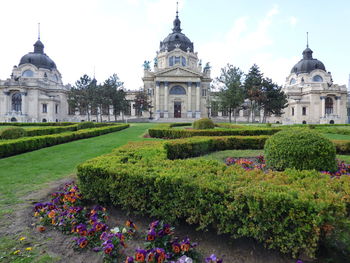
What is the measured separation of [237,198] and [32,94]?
58486 millimetres

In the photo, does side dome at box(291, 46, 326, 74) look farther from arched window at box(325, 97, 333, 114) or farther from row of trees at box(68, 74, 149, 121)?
row of trees at box(68, 74, 149, 121)

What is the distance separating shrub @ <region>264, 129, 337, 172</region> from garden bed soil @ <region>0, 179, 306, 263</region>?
3.54 meters

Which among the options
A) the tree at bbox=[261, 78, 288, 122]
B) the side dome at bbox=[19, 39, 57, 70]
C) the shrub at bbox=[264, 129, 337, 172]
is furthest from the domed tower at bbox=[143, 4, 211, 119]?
the shrub at bbox=[264, 129, 337, 172]

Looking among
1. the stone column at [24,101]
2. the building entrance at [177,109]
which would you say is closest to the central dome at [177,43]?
the building entrance at [177,109]

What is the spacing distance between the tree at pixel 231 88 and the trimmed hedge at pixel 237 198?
97.1ft

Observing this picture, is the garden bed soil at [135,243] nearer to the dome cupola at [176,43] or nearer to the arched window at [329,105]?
the dome cupola at [176,43]

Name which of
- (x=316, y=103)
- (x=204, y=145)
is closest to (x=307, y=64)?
(x=316, y=103)

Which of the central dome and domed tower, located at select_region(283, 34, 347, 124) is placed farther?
the central dome

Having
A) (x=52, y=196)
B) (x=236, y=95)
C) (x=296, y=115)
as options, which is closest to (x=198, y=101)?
(x=236, y=95)

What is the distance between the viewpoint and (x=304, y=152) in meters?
6.01

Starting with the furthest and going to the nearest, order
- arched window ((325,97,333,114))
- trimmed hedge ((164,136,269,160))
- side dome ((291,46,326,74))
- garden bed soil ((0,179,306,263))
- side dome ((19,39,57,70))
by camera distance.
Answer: side dome ((291,46,326,74))
side dome ((19,39,57,70))
arched window ((325,97,333,114))
trimmed hedge ((164,136,269,160))
garden bed soil ((0,179,306,263))

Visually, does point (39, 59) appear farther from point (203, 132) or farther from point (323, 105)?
point (323, 105)

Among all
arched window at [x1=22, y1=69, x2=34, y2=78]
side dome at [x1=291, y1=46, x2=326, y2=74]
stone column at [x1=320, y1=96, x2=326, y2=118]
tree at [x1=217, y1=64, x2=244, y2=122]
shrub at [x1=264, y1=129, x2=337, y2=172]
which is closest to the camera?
shrub at [x1=264, y1=129, x2=337, y2=172]

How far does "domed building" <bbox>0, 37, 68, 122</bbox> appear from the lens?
5025cm
